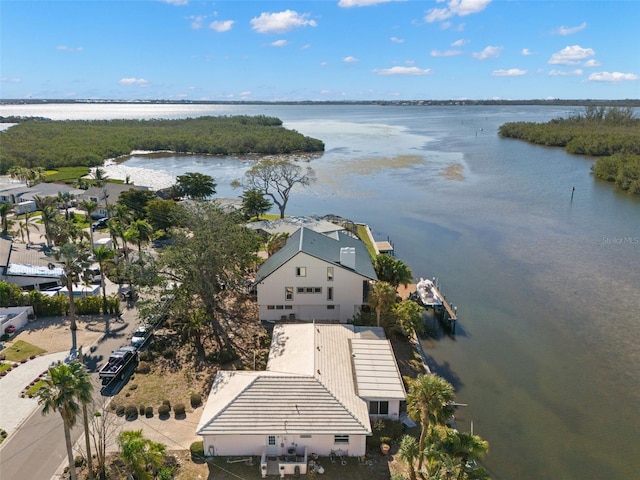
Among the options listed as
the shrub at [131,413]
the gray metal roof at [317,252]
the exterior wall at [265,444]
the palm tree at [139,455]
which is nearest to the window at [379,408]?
the exterior wall at [265,444]

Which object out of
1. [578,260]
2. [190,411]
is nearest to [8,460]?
[190,411]

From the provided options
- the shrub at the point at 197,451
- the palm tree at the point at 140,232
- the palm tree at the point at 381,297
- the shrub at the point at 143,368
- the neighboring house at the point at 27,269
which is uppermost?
the palm tree at the point at 140,232

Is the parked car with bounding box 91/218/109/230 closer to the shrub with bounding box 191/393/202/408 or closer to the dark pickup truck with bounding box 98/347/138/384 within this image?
the dark pickup truck with bounding box 98/347/138/384

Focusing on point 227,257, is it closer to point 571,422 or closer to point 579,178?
point 571,422

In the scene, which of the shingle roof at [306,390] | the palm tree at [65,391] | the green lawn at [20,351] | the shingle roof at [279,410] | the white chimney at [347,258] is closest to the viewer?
the palm tree at [65,391]

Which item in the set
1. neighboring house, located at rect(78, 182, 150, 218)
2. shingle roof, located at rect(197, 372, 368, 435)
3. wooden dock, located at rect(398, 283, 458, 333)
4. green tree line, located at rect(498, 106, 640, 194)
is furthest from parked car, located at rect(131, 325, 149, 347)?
green tree line, located at rect(498, 106, 640, 194)

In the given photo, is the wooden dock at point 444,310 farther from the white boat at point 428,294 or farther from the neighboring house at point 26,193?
the neighboring house at point 26,193

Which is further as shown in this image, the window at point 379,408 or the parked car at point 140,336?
the parked car at point 140,336

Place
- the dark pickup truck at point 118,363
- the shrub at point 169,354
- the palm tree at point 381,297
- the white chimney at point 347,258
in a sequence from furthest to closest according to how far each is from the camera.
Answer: the white chimney at point 347,258 < the palm tree at point 381,297 < the shrub at point 169,354 < the dark pickup truck at point 118,363
